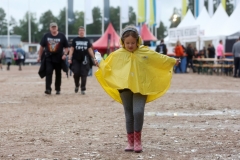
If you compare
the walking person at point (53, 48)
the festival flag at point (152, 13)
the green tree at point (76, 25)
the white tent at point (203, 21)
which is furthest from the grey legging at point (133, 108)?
the green tree at point (76, 25)

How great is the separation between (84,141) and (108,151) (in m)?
0.83

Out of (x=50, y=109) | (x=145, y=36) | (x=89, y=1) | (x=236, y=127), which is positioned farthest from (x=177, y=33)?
(x=236, y=127)

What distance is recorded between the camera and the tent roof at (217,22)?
1434 inches

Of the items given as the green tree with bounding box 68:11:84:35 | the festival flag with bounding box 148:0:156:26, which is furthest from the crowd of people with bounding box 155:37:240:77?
the green tree with bounding box 68:11:84:35

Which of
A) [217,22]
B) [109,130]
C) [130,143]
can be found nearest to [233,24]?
[217,22]

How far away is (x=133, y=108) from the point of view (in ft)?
22.1

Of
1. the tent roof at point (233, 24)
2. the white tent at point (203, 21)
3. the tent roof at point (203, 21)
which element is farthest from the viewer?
the tent roof at point (203, 21)

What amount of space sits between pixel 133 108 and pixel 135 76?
35 centimetres

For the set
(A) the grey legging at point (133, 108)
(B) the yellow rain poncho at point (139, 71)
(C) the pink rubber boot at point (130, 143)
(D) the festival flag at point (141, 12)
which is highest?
(D) the festival flag at point (141, 12)

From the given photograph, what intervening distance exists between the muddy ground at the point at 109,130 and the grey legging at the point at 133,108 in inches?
11.2

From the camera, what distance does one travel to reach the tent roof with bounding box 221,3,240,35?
33.1 metres

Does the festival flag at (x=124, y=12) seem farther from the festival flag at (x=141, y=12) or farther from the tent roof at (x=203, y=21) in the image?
the tent roof at (x=203, y=21)

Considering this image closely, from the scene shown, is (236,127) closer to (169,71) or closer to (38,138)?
(169,71)

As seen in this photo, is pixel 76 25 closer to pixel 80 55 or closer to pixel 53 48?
pixel 80 55
